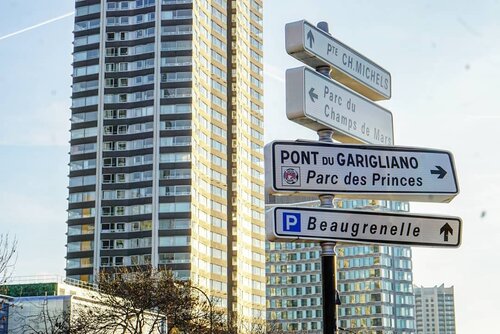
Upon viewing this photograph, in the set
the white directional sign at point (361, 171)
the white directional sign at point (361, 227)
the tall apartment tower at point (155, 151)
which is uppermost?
the tall apartment tower at point (155, 151)

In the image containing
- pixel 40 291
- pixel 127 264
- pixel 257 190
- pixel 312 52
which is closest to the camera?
pixel 312 52

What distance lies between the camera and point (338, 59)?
8984 millimetres

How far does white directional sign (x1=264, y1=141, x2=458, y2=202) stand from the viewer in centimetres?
826

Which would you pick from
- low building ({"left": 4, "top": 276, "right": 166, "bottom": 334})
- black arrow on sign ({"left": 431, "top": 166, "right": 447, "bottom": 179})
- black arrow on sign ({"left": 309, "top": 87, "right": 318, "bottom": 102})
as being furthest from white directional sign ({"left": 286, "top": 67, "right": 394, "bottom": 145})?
low building ({"left": 4, "top": 276, "right": 166, "bottom": 334})

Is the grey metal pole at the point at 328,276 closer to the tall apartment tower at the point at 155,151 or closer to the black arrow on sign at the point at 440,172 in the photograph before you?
the black arrow on sign at the point at 440,172

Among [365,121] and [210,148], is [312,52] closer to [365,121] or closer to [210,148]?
[365,121]

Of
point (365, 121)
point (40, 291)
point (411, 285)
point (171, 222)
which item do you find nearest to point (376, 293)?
point (411, 285)

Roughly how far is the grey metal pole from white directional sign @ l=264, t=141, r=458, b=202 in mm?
184

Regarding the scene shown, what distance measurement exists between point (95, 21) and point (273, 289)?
252 feet

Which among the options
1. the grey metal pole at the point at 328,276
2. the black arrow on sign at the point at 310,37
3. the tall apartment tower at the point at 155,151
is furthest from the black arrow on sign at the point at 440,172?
the tall apartment tower at the point at 155,151

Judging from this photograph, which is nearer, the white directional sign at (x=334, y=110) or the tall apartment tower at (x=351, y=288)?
the white directional sign at (x=334, y=110)

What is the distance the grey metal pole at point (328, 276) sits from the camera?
26.4 feet

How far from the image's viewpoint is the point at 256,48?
156m

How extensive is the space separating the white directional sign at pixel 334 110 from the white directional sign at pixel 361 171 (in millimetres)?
260
